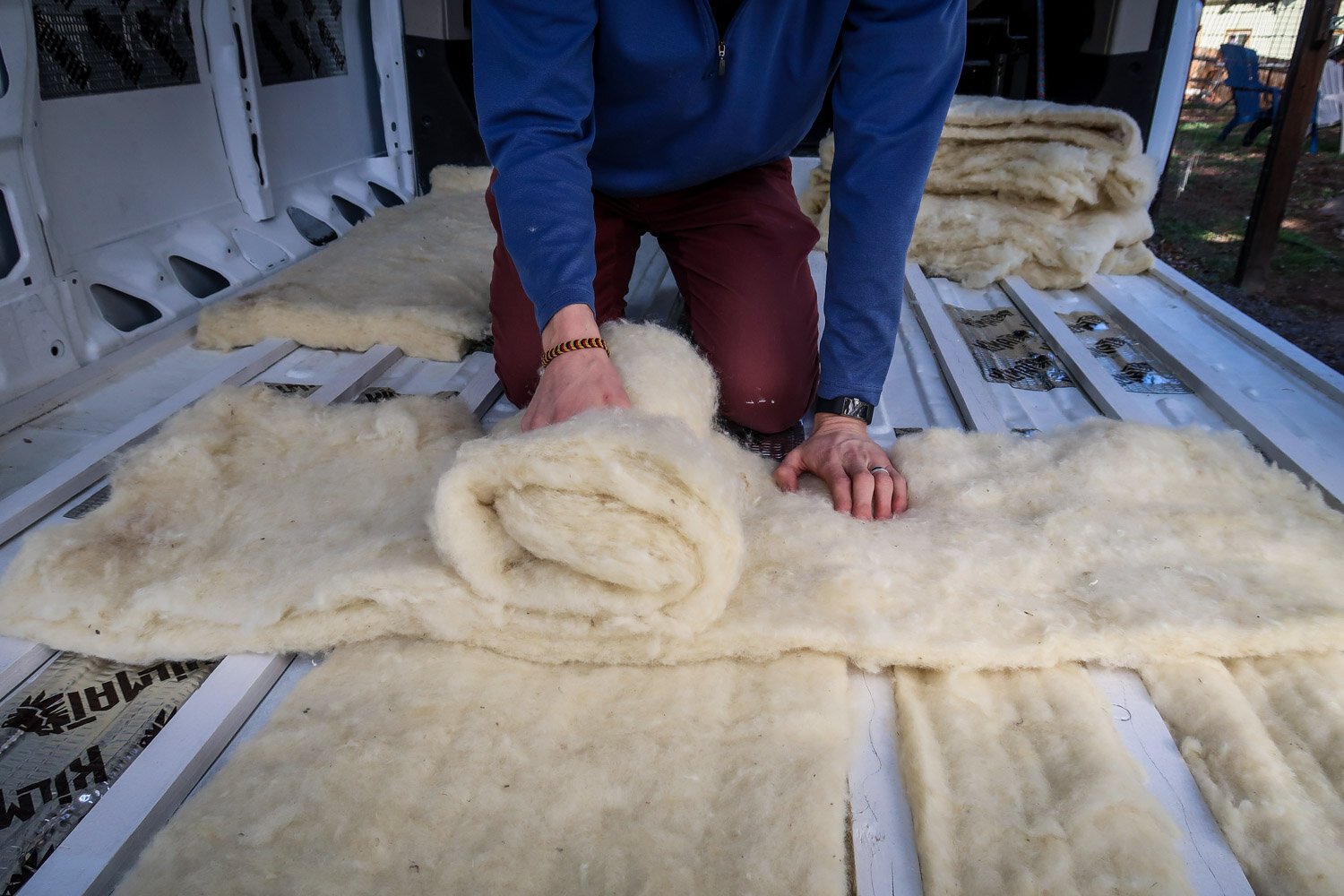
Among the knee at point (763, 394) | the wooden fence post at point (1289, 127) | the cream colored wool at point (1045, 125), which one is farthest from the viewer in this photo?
the wooden fence post at point (1289, 127)

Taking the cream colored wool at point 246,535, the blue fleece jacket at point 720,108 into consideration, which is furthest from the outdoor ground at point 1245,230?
the cream colored wool at point 246,535

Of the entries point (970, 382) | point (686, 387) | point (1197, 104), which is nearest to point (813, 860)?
point (686, 387)

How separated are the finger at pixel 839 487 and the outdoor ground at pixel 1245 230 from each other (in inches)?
109

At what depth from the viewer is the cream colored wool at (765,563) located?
822mm

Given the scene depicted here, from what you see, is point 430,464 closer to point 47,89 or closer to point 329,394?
point 329,394

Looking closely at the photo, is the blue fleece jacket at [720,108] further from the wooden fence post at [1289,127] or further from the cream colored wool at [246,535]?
the wooden fence post at [1289,127]

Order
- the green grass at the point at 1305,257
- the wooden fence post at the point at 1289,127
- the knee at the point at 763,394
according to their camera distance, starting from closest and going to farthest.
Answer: the knee at the point at 763,394
the wooden fence post at the point at 1289,127
the green grass at the point at 1305,257

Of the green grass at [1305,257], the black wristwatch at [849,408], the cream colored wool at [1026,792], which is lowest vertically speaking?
the green grass at [1305,257]

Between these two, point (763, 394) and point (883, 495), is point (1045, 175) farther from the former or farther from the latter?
point (883, 495)

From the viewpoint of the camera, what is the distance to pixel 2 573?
951 mm

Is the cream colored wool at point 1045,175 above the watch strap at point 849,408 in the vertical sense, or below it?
above

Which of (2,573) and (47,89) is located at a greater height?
(47,89)

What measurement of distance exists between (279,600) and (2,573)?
14.0 inches

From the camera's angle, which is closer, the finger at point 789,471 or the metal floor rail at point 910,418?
the metal floor rail at point 910,418
